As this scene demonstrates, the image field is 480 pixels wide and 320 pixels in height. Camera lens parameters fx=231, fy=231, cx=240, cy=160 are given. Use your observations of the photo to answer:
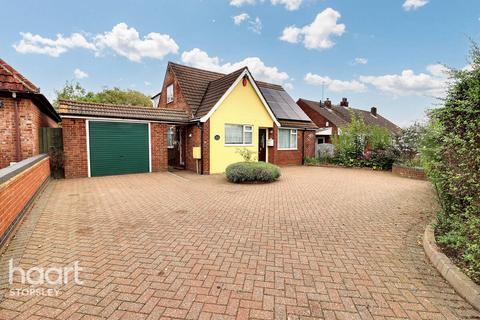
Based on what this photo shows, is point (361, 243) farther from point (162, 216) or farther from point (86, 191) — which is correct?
point (86, 191)

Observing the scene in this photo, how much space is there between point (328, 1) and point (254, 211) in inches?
487

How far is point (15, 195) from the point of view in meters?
4.73

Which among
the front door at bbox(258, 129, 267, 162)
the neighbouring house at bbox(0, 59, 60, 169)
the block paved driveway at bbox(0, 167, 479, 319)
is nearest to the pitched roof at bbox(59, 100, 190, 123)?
the neighbouring house at bbox(0, 59, 60, 169)

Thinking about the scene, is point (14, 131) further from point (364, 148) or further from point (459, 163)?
point (364, 148)

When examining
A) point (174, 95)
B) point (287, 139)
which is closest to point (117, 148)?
point (174, 95)

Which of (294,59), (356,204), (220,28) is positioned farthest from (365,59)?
(356,204)

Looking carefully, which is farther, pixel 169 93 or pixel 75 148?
pixel 169 93

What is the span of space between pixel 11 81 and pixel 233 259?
34.1 ft

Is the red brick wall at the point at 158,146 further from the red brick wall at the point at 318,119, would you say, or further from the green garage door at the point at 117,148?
the red brick wall at the point at 318,119

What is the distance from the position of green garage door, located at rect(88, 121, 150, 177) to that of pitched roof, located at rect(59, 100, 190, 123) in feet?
1.37

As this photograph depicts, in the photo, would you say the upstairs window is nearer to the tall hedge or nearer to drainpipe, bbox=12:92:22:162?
the tall hedge

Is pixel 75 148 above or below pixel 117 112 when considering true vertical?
below

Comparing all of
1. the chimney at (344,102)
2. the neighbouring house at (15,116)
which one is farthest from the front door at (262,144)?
the chimney at (344,102)

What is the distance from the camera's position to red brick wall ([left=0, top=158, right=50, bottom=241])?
3.91 metres
